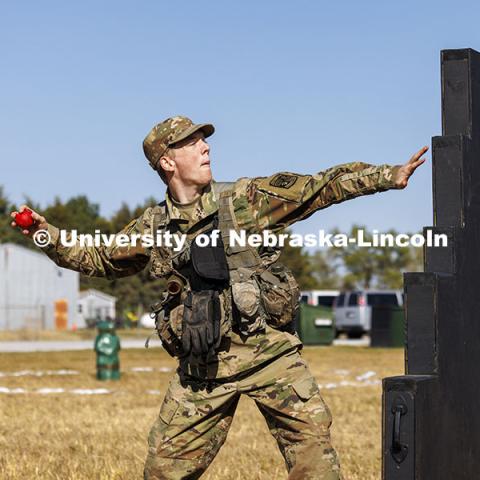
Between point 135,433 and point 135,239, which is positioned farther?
point 135,433

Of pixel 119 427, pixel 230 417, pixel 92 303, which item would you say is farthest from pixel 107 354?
pixel 92 303

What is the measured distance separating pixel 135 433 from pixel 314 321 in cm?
2640

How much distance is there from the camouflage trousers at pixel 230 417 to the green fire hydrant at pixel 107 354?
12.8m

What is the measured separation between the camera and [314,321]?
36500 mm

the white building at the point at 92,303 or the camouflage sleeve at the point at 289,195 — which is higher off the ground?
the camouflage sleeve at the point at 289,195

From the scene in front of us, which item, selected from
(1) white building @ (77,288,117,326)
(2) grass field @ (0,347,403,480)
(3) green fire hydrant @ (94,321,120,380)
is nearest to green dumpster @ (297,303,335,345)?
(2) grass field @ (0,347,403,480)

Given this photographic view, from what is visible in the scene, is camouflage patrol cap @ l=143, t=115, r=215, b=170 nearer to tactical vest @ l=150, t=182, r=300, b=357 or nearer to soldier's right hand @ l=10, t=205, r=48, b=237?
tactical vest @ l=150, t=182, r=300, b=357

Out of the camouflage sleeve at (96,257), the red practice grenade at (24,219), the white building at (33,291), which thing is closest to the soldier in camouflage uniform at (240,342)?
the camouflage sleeve at (96,257)

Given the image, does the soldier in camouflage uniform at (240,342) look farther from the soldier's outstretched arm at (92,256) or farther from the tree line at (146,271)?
the tree line at (146,271)

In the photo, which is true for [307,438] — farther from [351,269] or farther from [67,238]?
[351,269]

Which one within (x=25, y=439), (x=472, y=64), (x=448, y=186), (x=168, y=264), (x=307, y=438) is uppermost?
(x=472, y=64)

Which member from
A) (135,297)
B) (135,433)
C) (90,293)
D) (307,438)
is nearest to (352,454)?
(135,433)

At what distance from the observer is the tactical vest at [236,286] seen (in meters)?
5.12

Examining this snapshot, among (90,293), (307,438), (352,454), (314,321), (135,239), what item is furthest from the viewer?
(90,293)
